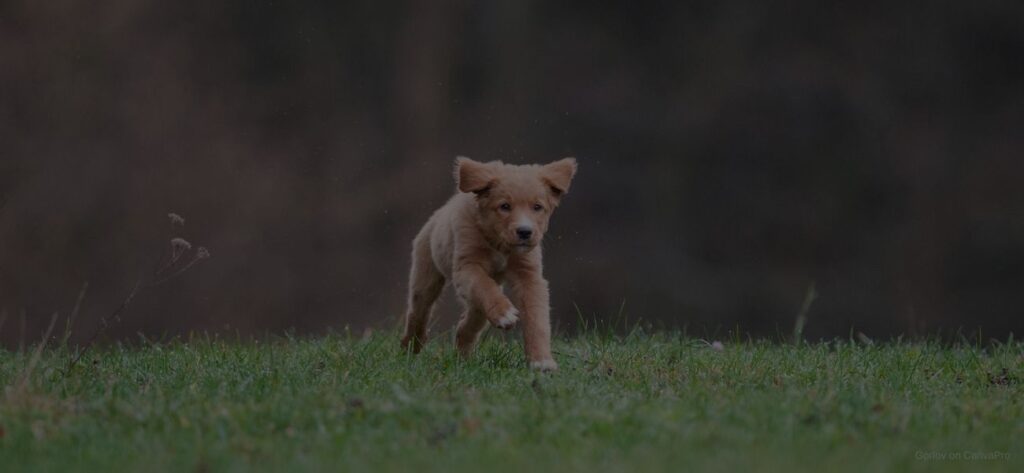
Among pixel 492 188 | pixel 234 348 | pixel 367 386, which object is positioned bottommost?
pixel 234 348

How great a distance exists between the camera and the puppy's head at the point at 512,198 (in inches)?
280

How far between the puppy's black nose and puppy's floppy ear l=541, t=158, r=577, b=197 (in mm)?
441

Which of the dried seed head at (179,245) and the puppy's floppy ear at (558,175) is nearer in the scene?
the dried seed head at (179,245)

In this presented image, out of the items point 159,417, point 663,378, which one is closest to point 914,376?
point 663,378

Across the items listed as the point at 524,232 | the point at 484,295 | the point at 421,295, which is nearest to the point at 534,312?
the point at 484,295

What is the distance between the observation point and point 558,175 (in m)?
7.45

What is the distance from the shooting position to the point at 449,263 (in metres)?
7.57

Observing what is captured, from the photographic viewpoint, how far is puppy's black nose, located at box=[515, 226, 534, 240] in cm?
704

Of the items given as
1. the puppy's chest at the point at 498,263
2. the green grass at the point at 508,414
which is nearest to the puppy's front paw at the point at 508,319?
the green grass at the point at 508,414

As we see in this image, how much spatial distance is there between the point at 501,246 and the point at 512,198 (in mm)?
269

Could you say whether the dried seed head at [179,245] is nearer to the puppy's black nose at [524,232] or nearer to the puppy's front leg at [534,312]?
the puppy's black nose at [524,232]

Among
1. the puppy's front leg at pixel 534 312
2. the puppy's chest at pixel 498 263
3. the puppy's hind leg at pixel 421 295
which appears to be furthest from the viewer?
the puppy's hind leg at pixel 421 295

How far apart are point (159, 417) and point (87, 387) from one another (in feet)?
2.96

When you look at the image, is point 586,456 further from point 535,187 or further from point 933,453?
point 535,187
